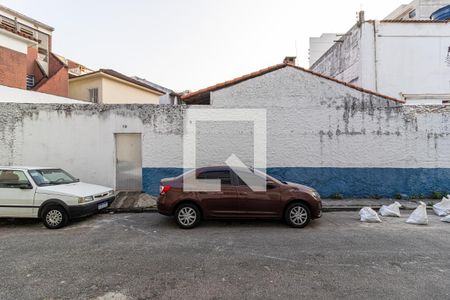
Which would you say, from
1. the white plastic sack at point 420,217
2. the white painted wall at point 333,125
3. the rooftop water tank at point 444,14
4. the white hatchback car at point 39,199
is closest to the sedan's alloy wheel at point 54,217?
the white hatchback car at point 39,199

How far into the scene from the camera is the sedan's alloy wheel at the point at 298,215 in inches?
259

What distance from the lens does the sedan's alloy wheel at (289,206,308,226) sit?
6590 millimetres

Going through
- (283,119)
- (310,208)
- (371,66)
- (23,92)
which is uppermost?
(371,66)

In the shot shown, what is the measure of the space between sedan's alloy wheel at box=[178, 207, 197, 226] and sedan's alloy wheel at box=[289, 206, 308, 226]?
91.0 inches

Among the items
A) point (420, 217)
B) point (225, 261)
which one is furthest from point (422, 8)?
point (225, 261)

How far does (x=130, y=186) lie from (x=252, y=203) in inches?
204

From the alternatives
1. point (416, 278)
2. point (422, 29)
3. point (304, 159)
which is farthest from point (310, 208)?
point (422, 29)

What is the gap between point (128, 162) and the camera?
392 inches

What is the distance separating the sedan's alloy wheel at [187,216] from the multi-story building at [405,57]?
12.1m

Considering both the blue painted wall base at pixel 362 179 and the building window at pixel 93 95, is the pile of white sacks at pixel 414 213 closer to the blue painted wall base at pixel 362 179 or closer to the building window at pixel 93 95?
the blue painted wall base at pixel 362 179

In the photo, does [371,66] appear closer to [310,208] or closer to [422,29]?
[422,29]

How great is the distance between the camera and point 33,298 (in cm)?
348

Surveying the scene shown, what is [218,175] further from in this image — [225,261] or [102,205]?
[102,205]

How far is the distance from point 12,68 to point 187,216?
53.3 ft
